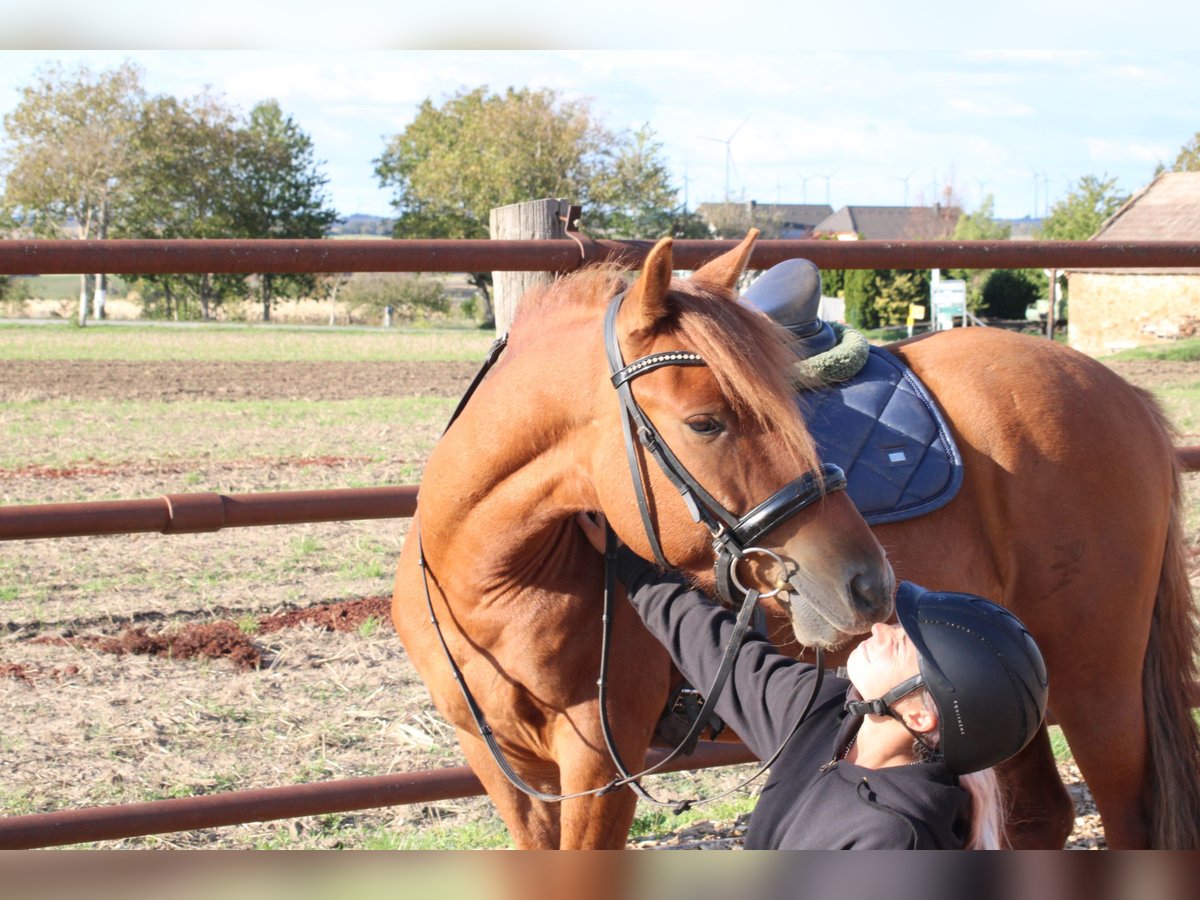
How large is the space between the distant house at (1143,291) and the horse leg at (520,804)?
26.9 m

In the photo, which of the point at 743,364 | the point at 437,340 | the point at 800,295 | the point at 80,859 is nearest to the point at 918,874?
the point at 80,859

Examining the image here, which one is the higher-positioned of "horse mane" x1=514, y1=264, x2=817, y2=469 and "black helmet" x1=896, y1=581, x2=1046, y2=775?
"horse mane" x1=514, y1=264, x2=817, y2=469

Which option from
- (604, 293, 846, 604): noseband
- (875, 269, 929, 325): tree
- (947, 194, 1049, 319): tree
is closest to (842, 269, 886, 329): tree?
(875, 269, 929, 325): tree

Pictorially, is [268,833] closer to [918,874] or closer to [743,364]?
[743,364]

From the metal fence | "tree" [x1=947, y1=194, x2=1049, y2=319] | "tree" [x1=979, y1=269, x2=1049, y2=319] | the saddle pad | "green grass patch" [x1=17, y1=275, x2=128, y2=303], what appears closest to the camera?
the saddle pad

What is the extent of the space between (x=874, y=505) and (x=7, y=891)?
2.15 meters

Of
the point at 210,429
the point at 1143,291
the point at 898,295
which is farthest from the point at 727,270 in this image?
the point at 898,295

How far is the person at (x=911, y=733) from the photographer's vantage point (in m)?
1.52

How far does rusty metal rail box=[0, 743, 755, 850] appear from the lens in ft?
8.75

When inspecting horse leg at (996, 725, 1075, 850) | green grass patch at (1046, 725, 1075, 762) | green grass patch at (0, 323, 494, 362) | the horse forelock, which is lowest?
green grass patch at (1046, 725, 1075, 762)

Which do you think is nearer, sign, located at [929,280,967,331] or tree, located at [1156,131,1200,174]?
sign, located at [929,280,967,331]

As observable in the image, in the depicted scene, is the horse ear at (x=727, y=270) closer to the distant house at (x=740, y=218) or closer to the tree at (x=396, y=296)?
the tree at (x=396, y=296)

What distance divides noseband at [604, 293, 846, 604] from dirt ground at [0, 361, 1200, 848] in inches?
73.7

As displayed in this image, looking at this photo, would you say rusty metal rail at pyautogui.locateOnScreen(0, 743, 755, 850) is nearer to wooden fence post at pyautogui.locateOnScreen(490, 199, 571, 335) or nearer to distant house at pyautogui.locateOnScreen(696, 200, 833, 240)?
wooden fence post at pyautogui.locateOnScreen(490, 199, 571, 335)
